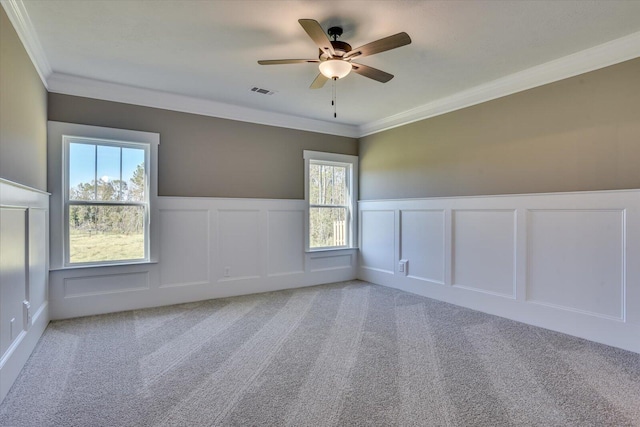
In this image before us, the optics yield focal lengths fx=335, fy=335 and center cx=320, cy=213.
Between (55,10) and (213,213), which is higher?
(55,10)

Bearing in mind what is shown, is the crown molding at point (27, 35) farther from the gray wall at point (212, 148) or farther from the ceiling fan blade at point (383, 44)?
the ceiling fan blade at point (383, 44)

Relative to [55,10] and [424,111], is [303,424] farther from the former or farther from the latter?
[424,111]

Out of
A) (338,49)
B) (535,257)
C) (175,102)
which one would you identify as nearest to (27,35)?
(175,102)

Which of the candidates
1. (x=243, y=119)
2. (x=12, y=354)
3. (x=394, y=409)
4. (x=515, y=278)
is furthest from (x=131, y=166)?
(x=515, y=278)

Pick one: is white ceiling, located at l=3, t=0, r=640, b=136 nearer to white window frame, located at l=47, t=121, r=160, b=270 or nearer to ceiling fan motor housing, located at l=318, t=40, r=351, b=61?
ceiling fan motor housing, located at l=318, t=40, r=351, b=61

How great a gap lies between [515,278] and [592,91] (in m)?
1.94

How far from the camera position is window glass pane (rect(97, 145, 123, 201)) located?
3870mm

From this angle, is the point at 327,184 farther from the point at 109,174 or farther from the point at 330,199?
the point at 109,174

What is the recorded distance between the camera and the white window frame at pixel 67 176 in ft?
11.7

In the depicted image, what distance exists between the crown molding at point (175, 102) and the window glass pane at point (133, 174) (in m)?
0.60

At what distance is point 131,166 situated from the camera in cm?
404

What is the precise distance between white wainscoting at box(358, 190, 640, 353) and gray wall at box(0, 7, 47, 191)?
425 cm

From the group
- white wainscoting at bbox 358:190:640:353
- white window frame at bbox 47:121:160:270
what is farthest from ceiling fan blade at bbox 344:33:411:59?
white window frame at bbox 47:121:160:270

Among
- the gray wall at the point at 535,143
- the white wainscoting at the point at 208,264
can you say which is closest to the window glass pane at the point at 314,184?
the white wainscoting at the point at 208,264
